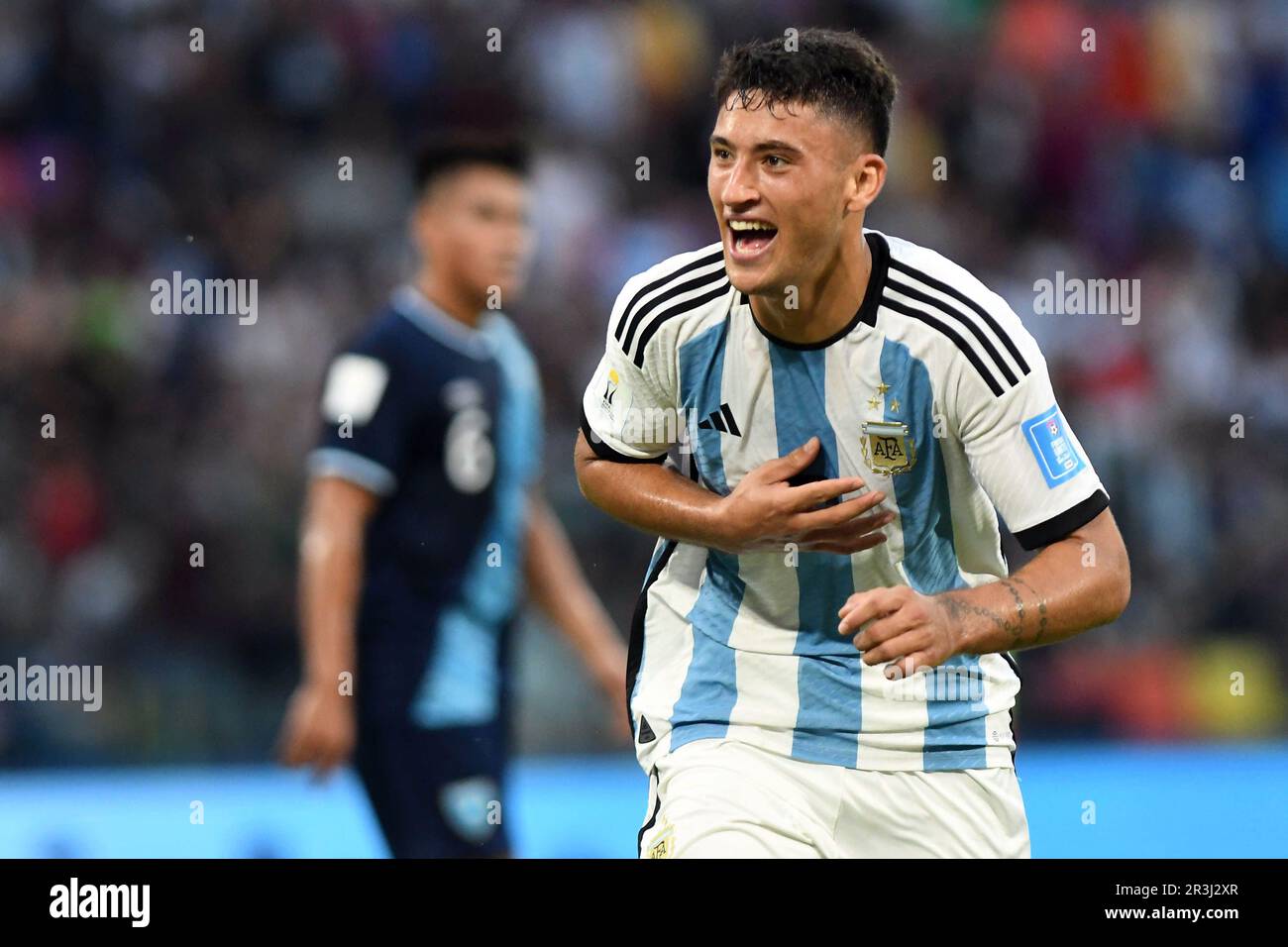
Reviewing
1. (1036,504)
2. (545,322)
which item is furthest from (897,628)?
(545,322)

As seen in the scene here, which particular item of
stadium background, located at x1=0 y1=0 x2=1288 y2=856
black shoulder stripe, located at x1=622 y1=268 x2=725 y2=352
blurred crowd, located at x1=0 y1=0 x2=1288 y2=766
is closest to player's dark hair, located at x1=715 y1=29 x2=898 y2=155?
black shoulder stripe, located at x1=622 y1=268 x2=725 y2=352

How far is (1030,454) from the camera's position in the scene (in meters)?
3.28

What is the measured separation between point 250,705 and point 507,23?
3.91 metres

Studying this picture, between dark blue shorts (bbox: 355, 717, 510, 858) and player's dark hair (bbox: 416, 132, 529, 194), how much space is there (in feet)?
5.71

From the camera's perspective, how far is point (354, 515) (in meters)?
5.01

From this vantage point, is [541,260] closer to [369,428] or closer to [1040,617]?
[369,428]

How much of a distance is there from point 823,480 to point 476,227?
246cm

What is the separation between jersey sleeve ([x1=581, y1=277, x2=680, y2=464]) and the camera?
3.51 metres

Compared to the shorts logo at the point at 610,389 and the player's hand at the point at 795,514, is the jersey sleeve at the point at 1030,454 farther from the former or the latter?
the shorts logo at the point at 610,389

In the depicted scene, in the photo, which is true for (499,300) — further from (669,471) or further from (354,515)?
(669,471)
